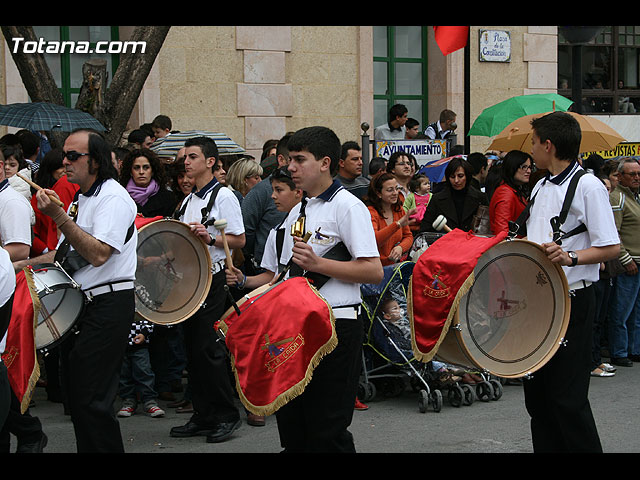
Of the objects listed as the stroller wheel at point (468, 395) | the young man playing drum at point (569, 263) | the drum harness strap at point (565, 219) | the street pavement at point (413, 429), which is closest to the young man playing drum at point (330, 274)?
the drum harness strap at point (565, 219)

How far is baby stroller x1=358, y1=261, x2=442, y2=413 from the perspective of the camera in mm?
7797

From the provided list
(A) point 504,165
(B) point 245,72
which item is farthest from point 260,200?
(B) point 245,72

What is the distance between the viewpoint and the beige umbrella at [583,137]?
10.1m

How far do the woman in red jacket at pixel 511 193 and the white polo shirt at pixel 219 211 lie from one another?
2811 mm

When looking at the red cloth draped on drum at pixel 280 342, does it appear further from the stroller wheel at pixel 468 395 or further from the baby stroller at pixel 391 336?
the stroller wheel at pixel 468 395

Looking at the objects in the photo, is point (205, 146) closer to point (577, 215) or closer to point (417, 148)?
point (577, 215)

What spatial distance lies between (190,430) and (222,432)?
287 mm

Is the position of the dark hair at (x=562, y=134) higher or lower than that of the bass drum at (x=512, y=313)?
higher

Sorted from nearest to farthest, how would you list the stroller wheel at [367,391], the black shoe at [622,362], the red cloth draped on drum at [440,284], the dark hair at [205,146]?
the red cloth draped on drum at [440,284] < the dark hair at [205,146] < the stroller wheel at [367,391] < the black shoe at [622,362]

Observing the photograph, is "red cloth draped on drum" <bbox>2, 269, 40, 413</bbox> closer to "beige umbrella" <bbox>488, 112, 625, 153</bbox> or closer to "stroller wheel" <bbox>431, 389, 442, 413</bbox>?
"stroller wheel" <bbox>431, 389, 442, 413</bbox>

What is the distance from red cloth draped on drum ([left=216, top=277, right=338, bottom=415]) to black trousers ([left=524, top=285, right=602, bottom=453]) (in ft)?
4.32

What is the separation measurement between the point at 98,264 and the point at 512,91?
12807mm

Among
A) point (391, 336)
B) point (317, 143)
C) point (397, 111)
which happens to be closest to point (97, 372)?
point (317, 143)

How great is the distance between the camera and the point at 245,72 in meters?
14.4
